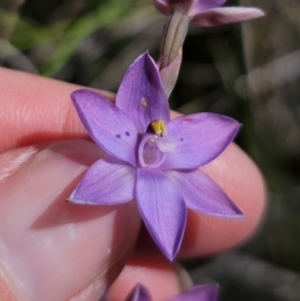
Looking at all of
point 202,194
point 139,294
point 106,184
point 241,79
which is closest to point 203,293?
point 139,294

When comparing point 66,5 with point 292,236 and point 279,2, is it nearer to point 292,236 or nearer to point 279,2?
point 279,2

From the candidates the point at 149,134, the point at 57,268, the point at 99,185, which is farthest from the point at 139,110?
the point at 57,268

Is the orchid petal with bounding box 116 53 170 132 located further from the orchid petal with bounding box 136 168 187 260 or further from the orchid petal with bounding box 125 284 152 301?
the orchid petal with bounding box 125 284 152 301

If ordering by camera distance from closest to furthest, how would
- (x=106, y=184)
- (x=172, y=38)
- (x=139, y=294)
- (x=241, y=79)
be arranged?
(x=106, y=184) → (x=172, y=38) → (x=139, y=294) → (x=241, y=79)

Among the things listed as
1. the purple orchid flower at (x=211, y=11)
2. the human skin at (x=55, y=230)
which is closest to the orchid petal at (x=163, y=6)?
the purple orchid flower at (x=211, y=11)

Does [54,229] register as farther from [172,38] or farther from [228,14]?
[228,14]

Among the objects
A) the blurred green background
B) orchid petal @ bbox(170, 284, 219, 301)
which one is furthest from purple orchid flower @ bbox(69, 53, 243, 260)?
the blurred green background

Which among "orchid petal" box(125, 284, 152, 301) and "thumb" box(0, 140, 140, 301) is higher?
"thumb" box(0, 140, 140, 301)

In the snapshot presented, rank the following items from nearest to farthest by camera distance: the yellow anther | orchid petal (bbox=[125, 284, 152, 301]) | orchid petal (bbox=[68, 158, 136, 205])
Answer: orchid petal (bbox=[68, 158, 136, 205])
the yellow anther
orchid petal (bbox=[125, 284, 152, 301])
